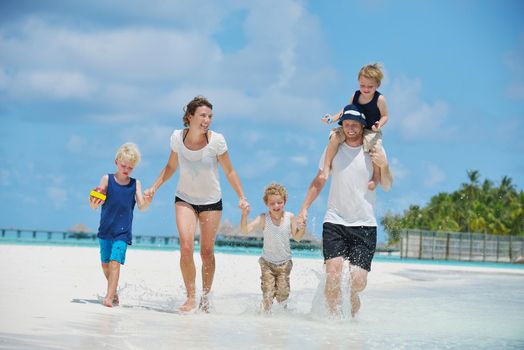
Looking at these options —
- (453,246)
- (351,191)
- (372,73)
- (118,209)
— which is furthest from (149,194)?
(453,246)

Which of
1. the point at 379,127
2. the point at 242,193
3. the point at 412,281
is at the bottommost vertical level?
the point at 412,281

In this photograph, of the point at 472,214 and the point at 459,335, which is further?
the point at 472,214

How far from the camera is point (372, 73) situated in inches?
296

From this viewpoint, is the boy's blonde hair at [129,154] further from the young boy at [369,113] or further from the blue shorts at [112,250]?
the young boy at [369,113]

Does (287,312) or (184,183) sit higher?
(184,183)

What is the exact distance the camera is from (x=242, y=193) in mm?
8383

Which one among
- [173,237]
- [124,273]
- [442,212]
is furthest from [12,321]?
[442,212]

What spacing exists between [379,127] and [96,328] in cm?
334

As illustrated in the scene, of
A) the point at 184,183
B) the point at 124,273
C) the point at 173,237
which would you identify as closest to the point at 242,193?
the point at 184,183

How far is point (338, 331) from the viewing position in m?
6.88

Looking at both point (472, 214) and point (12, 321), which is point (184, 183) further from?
point (472, 214)

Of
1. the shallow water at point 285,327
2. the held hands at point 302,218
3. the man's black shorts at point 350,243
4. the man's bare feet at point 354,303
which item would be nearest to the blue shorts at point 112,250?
the shallow water at point 285,327

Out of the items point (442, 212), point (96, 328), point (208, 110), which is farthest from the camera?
point (442, 212)

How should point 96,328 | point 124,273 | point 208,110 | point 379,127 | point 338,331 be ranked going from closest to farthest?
point 96,328, point 338,331, point 379,127, point 208,110, point 124,273
